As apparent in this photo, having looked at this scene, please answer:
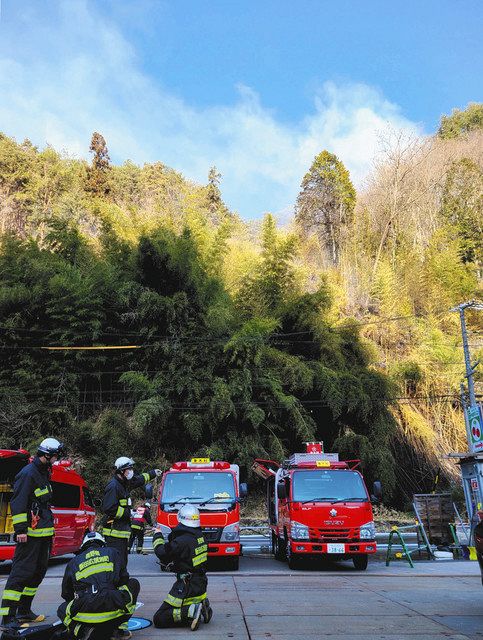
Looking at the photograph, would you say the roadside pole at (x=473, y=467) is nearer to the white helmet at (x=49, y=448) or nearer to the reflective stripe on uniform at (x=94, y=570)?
the white helmet at (x=49, y=448)

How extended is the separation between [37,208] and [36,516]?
3410cm

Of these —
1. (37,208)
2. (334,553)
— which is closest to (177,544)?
(334,553)

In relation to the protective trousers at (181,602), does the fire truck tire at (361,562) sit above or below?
below

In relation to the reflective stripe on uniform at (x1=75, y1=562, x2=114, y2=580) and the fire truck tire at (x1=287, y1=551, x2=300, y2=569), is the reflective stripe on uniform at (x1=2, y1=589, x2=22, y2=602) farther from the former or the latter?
the fire truck tire at (x1=287, y1=551, x2=300, y2=569)

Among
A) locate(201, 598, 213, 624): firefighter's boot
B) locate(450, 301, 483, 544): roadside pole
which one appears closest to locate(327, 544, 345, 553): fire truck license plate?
locate(450, 301, 483, 544): roadside pole

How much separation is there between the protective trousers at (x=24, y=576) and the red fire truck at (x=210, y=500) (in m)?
4.75

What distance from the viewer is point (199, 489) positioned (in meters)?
11.7

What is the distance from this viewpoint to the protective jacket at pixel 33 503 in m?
5.74

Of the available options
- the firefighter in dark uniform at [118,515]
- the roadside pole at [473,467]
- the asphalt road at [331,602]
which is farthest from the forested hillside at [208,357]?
the firefighter in dark uniform at [118,515]

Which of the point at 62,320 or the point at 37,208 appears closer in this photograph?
the point at 62,320

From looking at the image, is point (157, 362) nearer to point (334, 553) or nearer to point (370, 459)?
point (370, 459)

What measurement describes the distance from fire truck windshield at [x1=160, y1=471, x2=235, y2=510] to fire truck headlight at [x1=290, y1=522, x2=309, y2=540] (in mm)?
1400

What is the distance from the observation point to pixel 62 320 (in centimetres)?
2069

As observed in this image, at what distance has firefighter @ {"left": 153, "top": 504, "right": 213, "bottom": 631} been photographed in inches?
220
